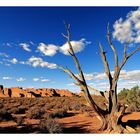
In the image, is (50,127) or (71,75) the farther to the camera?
(50,127)

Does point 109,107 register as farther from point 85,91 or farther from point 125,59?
point 125,59

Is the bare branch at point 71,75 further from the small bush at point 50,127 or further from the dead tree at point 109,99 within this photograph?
the small bush at point 50,127

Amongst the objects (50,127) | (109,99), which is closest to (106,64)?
(109,99)

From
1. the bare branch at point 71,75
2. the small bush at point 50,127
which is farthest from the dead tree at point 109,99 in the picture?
the small bush at point 50,127

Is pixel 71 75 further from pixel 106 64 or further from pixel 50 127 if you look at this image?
pixel 50 127

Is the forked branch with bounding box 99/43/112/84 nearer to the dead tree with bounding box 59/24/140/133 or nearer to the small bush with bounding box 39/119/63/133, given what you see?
the dead tree with bounding box 59/24/140/133

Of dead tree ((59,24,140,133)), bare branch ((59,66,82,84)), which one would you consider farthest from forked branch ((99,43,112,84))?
bare branch ((59,66,82,84))

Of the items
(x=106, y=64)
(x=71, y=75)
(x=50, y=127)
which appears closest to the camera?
(x=71, y=75)

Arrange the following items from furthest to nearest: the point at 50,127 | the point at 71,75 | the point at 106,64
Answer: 1. the point at 106,64
2. the point at 50,127
3. the point at 71,75

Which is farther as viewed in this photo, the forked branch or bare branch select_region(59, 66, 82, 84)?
the forked branch

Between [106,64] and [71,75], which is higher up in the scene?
[106,64]

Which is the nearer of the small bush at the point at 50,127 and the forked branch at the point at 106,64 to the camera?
the small bush at the point at 50,127

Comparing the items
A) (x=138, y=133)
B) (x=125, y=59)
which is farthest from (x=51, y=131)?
(x=125, y=59)
